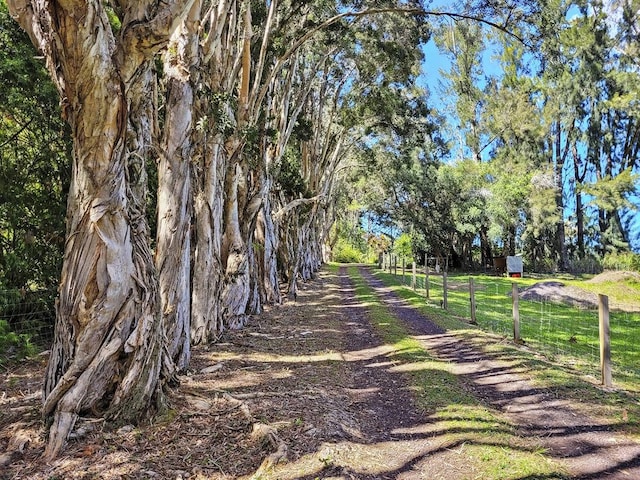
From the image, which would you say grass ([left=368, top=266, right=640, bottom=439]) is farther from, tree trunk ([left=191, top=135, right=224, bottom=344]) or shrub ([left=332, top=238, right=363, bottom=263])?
shrub ([left=332, top=238, right=363, bottom=263])

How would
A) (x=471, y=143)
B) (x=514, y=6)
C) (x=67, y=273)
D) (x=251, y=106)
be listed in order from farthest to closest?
(x=471, y=143) → (x=251, y=106) → (x=514, y=6) → (x=67, y=273)

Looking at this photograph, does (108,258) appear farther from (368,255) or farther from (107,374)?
(368,255)

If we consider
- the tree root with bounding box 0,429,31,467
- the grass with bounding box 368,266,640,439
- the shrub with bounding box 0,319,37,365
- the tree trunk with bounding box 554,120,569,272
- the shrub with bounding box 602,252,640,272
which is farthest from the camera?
the tree trunk with bounding box 554,120,569,272

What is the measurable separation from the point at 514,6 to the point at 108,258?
8983 mm

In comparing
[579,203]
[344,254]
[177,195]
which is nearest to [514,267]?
[579,203]

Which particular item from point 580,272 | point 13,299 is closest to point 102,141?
point 13,299

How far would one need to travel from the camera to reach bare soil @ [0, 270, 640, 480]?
4.05 metres

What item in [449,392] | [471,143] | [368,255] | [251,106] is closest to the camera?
[449,392]

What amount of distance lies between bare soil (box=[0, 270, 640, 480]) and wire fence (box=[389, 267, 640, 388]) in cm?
203

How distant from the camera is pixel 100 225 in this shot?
455cm

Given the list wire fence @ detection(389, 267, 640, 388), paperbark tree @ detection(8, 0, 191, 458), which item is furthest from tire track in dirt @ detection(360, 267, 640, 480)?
paperbark tree @ detection(8, 0, 191, 458)

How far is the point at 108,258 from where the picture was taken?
4.60 meters

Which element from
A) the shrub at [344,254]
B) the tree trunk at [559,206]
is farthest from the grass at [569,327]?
the shrub at [344,254]

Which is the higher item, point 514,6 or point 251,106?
point 514,6
